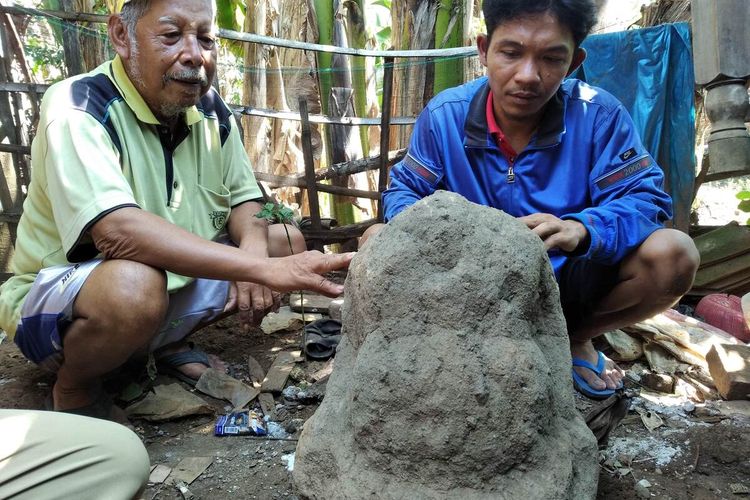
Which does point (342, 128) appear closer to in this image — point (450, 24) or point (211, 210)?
→ point (450, 24)

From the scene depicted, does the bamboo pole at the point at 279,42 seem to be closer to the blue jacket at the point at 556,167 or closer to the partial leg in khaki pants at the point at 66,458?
the blue jacket at the point at 556,167

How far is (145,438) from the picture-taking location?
8.23 feet

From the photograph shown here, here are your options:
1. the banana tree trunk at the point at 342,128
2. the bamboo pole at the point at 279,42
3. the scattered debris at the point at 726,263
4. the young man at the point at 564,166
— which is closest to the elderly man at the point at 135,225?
the young man at the point at 564,166

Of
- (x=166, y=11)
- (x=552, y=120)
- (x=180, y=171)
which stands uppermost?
(x=166, y=11)

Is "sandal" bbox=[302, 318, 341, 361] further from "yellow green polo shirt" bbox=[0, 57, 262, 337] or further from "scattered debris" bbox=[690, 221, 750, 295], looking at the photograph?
"scattered debris" bbox=[690, 221, 750, 295]

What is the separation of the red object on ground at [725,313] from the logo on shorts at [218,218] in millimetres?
3090

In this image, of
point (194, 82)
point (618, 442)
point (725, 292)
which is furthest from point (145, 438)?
point (725, 292)

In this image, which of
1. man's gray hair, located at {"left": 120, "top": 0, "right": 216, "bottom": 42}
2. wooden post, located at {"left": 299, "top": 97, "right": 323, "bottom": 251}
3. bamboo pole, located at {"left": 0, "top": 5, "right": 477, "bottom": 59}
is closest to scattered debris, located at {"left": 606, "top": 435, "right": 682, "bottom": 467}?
man's gray hair, located at {"left": 120, "top": 0, "right": 216, "bottom": 42}

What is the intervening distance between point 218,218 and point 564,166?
63.8 inches

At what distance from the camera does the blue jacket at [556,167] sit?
2.29 m

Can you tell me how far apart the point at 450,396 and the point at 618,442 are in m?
1.30

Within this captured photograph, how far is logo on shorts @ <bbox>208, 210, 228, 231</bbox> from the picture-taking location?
2.92 meters

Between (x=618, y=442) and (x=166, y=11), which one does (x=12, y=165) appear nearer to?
(x=166, y=11)

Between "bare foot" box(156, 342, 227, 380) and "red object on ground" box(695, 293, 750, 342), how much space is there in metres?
3.04
